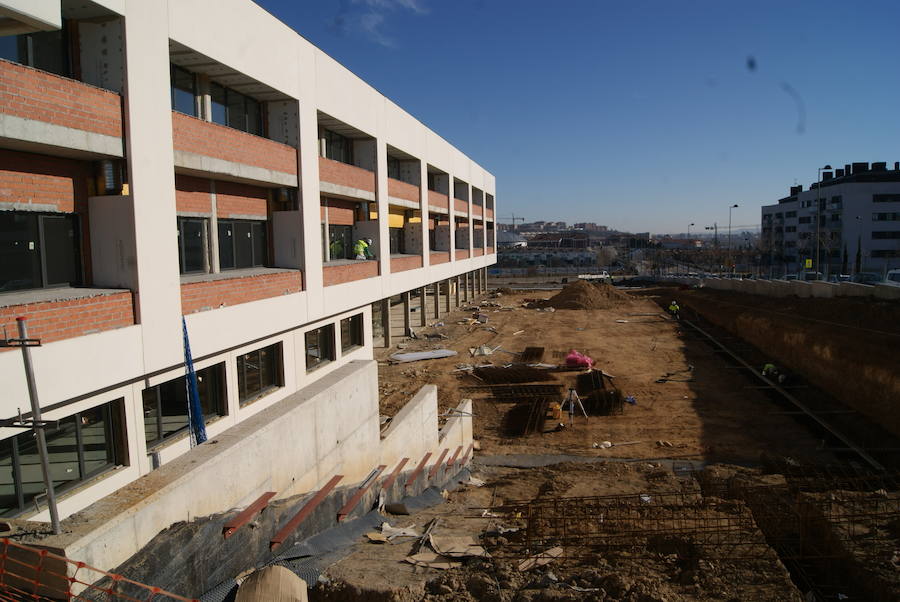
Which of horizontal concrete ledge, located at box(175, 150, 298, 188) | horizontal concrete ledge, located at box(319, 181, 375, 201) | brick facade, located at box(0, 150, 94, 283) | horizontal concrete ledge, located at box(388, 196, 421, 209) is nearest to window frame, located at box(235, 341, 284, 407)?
horizontal concrete ledge, located at box(175, 150, 298, 188)

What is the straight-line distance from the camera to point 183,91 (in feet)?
41.1

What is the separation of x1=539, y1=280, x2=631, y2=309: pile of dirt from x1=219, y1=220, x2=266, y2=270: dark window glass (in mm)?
34233

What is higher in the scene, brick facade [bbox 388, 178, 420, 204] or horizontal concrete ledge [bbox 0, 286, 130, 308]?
brick facade [bbox 388, 178, 420, 204]

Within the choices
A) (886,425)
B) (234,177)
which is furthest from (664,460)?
(234,177)

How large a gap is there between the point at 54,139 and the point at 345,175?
444 inches

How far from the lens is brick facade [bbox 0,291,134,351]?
7.57 metres

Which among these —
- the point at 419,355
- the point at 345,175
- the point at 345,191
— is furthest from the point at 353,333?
the point at 419,355

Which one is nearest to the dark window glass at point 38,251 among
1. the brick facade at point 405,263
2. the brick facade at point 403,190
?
the brick facade at point 405,263

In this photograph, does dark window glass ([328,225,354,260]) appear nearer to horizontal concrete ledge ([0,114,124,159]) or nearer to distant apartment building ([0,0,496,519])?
distant apartment building ([0,0,496,519])

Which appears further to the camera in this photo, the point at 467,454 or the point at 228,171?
the point at 467,454

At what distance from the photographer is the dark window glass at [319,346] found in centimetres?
1706

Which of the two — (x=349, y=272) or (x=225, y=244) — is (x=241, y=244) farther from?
(x=349, y=272)

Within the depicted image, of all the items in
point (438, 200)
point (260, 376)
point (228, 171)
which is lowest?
point (260, 376)

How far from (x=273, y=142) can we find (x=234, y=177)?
159 centimetres
